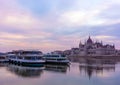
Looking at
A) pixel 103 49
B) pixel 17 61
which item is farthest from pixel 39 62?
pixel 103 49

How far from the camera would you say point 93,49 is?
170250 millimetres

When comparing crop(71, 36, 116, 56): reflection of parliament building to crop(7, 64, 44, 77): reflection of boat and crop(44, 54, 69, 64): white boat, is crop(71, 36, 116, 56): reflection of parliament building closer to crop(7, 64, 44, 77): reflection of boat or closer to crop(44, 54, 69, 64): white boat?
crop(44, 54, 69, 64): white boat

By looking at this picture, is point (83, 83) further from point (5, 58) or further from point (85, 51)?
point (85, 51)

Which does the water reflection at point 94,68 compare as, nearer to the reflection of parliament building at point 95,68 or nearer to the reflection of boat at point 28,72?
the reflection of parliament building at point 95,68

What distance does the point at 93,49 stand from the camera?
6703 inches

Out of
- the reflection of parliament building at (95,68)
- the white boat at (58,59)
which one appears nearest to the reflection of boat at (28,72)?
the reflection of parliament building at (95,68)

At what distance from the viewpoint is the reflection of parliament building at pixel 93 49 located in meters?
163

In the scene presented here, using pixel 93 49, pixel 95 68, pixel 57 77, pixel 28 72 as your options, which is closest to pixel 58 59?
pixel 95 68

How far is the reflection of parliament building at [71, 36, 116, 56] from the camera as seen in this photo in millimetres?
162875

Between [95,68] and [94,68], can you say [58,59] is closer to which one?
[94,68]

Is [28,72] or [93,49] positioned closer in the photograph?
[28,72]

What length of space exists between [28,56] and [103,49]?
114 m

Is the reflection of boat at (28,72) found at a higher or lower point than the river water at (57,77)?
higher

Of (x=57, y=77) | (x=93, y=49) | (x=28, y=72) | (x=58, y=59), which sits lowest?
(x=57, y=77)
